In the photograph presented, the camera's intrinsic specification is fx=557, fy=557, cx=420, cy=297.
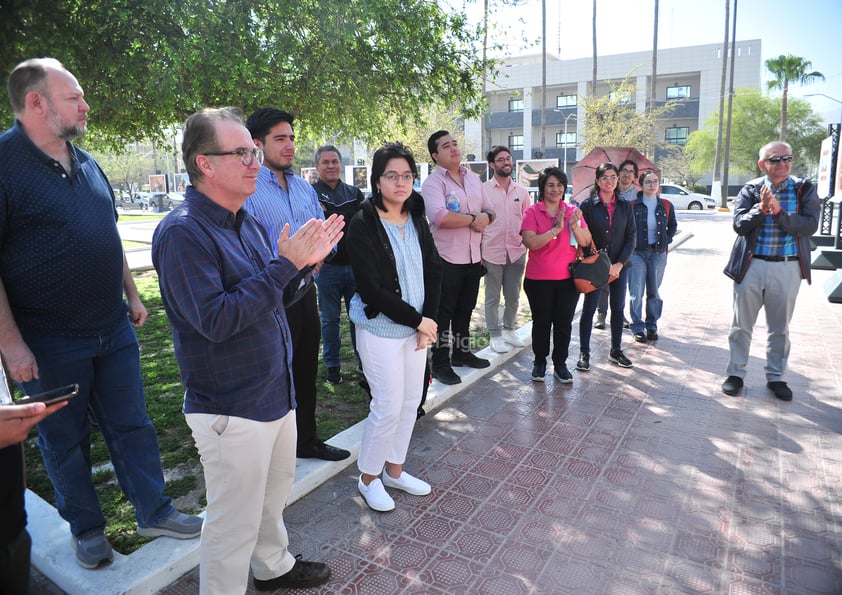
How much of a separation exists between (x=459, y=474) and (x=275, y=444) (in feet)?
5.68

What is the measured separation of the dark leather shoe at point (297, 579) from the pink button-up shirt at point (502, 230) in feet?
13.0

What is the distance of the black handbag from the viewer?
520cm

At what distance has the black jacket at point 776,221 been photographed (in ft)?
15.1

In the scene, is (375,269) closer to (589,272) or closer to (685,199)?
(589,272)

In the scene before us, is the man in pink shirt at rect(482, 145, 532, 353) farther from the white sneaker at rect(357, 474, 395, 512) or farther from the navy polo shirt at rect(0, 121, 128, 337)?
the navy polo shirt at rect(0, 121, 128, 337)

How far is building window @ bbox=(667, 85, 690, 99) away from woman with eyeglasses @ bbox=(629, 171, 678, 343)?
4642cm

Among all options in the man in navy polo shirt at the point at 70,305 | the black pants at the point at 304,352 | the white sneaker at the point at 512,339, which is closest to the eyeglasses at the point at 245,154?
the man in navy polo shirt at the point at 70,305

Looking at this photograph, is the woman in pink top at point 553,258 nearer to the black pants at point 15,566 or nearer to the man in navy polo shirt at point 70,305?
the man in navy polo shirt at point 70,305

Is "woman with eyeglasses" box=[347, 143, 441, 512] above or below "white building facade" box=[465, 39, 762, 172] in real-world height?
below

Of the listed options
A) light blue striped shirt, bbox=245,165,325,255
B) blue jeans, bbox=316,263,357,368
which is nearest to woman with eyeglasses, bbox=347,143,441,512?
light blue striped shirt, bbox=245,165,325,255

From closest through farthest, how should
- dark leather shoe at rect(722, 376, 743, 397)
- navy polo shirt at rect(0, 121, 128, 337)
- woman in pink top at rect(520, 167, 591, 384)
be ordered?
navy polo shirt at rect(0, 121, 128, 337), dark leather shoe at rect(722, 376, 743, 397), woman in pink top at rect(520, 167, 591, 384)

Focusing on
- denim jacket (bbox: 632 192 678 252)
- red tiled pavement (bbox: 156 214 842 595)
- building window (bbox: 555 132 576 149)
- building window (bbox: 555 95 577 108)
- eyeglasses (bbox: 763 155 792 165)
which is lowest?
red tiled pavement (bbox: 156 214 842 595)

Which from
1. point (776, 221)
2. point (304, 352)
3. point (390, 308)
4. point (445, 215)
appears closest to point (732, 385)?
point (776, 221)

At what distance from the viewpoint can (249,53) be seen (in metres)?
6.76
